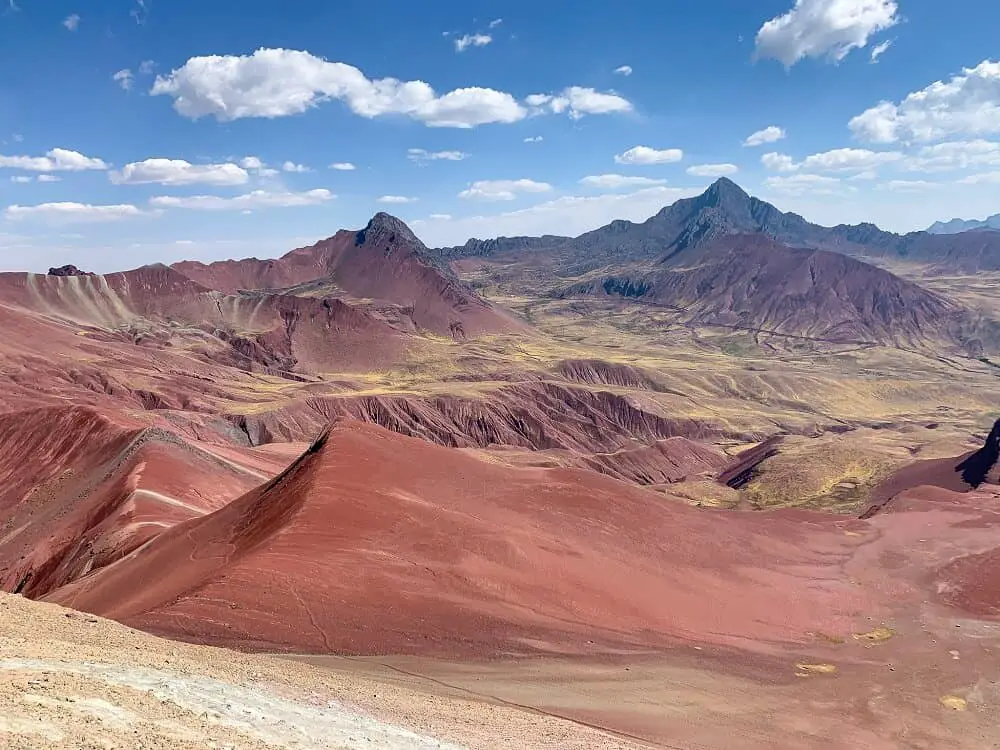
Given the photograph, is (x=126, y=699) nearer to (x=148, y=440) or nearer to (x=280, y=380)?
(x=148, y=440)

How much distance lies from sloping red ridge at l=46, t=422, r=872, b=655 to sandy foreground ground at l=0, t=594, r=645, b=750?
416 cm

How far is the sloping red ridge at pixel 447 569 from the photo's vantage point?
928 inches

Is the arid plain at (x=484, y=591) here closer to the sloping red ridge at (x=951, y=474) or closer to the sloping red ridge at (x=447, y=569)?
the sloping red ridge at (x=447, y=569)

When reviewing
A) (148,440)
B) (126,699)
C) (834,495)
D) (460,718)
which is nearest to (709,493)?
(834,495)

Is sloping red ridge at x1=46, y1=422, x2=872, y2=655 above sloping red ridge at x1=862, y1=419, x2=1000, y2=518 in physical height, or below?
above

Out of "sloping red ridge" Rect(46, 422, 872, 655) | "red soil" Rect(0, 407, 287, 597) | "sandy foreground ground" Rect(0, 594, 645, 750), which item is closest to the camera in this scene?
"sandy foreground ground" Rect(0, 594, 645, 750)

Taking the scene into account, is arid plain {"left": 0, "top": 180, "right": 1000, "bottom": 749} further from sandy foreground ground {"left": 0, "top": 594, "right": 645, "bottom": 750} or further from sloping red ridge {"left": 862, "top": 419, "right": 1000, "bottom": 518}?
sloping red ridge {"left": 862, "top": 419, "right": 1000, "bottom": 518}

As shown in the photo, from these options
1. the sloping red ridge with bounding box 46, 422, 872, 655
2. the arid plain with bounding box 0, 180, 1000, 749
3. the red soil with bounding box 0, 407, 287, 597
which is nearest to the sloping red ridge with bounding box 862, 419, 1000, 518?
the arid plain with bounding box 0, 180, 1000, 749

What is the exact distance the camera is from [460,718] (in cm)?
1689

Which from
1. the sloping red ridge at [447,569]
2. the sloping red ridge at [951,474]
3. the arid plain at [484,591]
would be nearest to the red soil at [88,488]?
the arid plain at [484,591]

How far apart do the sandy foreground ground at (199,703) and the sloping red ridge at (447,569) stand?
416 cm

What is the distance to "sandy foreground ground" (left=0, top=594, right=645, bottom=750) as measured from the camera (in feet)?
37.0

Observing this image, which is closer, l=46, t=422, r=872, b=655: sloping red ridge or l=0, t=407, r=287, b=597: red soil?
l=46, t=422, r=872, b=655: sloping red ridge

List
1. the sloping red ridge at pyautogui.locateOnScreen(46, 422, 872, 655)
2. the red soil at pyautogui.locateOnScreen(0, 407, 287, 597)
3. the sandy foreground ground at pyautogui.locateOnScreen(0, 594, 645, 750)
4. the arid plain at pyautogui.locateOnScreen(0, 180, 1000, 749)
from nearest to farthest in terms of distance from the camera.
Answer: the sandy foreground ground at pyautogui.locateOnScreen(0, 594, 645, 750)
the arid plain at pyautogui.locateOnScreen(0, 180, 1000, 749)
the sloping red ridge at pyautogui.locateOnScreen(46, 422, 872, 655)
the red soil at pyautogui.locateOnScreen(0, 407, 287, 597)
